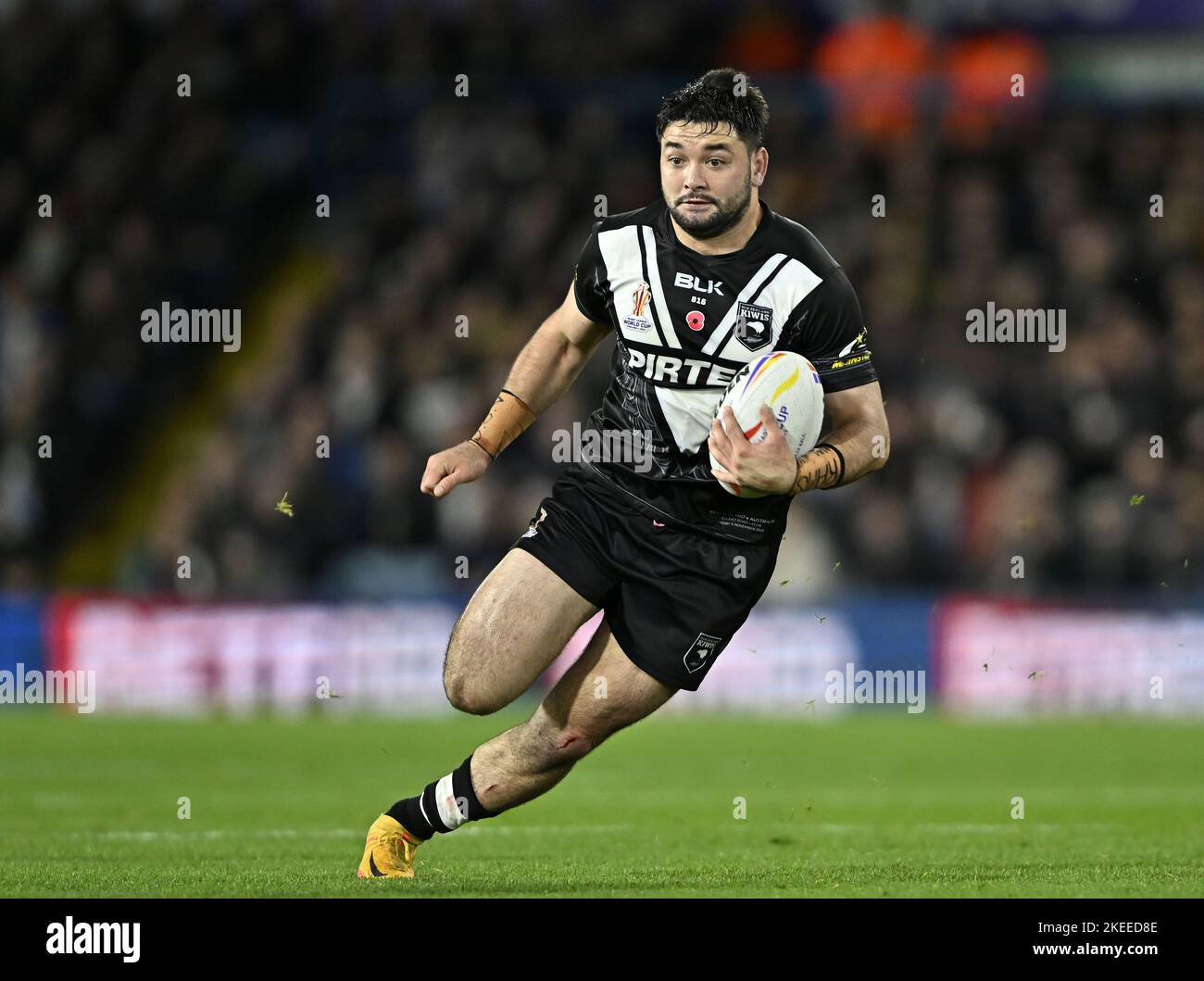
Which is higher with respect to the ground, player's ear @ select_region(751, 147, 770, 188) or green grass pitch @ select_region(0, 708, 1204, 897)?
player's ear @ select_region(751, 147, 770, 188)

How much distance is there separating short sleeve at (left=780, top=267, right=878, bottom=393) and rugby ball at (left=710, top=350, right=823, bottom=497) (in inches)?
5.7

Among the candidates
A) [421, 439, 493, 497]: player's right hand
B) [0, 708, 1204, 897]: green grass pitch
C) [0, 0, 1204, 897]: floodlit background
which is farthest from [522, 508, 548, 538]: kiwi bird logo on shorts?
[0, 0, 1204, 897]: floodlit background

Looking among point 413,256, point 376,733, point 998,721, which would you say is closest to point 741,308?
point 376,733

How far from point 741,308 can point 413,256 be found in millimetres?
11596

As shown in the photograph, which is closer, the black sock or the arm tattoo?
the arm tattoo

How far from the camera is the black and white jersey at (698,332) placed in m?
6.73

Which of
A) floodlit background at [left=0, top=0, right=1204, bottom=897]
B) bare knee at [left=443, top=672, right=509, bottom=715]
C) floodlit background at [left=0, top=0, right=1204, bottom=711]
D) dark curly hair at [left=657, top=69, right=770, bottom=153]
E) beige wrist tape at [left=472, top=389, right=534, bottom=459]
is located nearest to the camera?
dark curly hair at [left=657, top=69, right=770, bottom=153]

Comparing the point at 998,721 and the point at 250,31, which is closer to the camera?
the point at 998,721

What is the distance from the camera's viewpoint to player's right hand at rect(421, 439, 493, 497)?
678cm

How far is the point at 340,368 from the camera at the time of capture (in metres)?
16.6

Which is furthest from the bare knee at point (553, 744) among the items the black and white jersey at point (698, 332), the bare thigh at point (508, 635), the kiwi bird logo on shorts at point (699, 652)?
the black and white jersey at point (698, 332)

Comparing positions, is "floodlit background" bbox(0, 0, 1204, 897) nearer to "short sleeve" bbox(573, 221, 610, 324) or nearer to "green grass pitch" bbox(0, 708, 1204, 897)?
"green grass pitch" bbox(0, 708, 1204, 897)

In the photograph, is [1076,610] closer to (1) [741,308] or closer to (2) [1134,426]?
(2) [1134,426]

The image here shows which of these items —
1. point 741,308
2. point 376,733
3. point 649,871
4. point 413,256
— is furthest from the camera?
point 413,256
